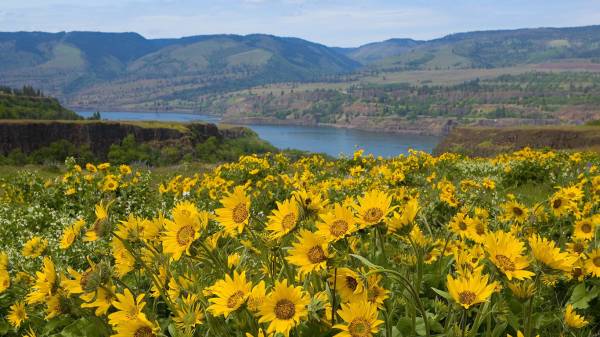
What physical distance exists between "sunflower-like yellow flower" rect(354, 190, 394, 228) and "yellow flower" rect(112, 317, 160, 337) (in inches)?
43.8

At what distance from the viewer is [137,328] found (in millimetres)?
2301

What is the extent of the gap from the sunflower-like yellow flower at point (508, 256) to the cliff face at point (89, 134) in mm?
97050

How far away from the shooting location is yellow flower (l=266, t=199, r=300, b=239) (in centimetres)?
Result: 245

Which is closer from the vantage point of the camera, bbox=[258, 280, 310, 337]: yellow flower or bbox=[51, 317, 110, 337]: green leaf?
bbox=[258, 280, 310, 337]: yellow flower

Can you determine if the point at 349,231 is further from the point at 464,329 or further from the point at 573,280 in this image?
the point at 573,280

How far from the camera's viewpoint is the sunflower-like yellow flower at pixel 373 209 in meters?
2.27

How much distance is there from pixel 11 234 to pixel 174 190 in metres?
2.85

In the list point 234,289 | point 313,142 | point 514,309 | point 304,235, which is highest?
point 304,235

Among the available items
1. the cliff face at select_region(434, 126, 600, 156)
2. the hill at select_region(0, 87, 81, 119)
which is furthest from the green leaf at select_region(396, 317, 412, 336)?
the hill at select_region(0, 87, 81, 119)

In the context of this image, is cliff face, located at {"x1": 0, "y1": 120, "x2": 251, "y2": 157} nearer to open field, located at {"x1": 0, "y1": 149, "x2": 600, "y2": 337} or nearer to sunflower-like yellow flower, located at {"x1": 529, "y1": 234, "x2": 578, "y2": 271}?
open field, located at {"x1": 0, "y1": 149, "x2": 600, "y2": 337}

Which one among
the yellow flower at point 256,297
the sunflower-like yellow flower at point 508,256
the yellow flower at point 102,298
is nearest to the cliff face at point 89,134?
the yellow flower at point 102,298

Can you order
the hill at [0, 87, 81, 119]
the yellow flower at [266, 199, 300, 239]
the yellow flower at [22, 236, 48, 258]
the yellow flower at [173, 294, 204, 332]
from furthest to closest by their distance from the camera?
the hill at [0, 87, 81, 119] < the yellow flower at [22, 236, 48, 258] < the yellow flower at [266, 199, 300, 239] < the yellow flower at [173, 294, 204, 332]

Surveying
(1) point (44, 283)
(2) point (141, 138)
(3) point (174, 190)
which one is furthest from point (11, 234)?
(2) point (141, 138)

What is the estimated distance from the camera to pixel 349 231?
2.21 metres
